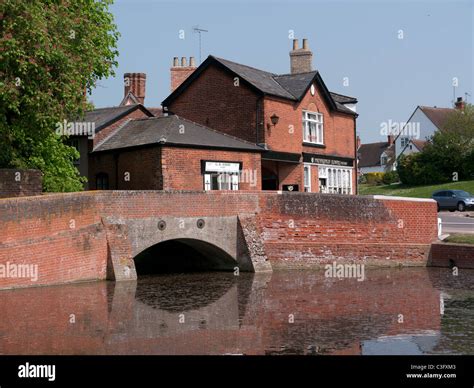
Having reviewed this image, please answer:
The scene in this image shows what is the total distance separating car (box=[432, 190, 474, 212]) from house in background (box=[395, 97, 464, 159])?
25.2 meters

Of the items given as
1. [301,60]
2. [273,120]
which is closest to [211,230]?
[273,120]

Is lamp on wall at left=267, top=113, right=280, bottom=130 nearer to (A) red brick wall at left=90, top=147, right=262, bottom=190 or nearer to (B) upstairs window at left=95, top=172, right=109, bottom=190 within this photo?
(A) red brick wall at left=90, top=147, right=262, bottom=190

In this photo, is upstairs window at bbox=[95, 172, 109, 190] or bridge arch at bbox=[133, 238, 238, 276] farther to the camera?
upstairs window at bbox=[95, 172, 109, 190]

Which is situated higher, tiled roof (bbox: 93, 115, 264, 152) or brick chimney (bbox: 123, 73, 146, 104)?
brick chimney (bbox: 123, 73, 146, 104)

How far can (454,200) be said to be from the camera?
43031 millimetres

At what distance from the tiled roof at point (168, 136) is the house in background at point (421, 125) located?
42.4m

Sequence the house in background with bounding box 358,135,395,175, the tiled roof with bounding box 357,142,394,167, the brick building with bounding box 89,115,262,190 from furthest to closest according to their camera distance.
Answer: the tiled roof with bounding box 357,142,394,167
the house in background with bounding box 358,135,395,175
the brick building with bounding box 89,115,262,190

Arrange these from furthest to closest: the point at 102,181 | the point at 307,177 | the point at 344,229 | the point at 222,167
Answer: the point at 307,177
the point at 102,181
the point at 222,167
the point at 344,229

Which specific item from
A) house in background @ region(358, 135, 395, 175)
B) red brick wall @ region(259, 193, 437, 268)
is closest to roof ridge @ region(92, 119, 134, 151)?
red brick wall @ region(259, 193, 437, 268)

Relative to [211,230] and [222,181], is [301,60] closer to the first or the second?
[222,181]

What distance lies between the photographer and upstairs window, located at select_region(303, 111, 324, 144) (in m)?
34.8

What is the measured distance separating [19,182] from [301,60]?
73.5 feet

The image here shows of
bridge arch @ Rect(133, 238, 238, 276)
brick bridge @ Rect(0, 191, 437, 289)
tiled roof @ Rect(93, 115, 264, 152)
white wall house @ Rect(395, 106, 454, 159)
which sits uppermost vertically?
white wall house @ Rect(395, 106, 454, 159)

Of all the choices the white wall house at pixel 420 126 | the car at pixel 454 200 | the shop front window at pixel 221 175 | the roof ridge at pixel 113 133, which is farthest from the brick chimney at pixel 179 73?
the white wall house at pixel 420 126
